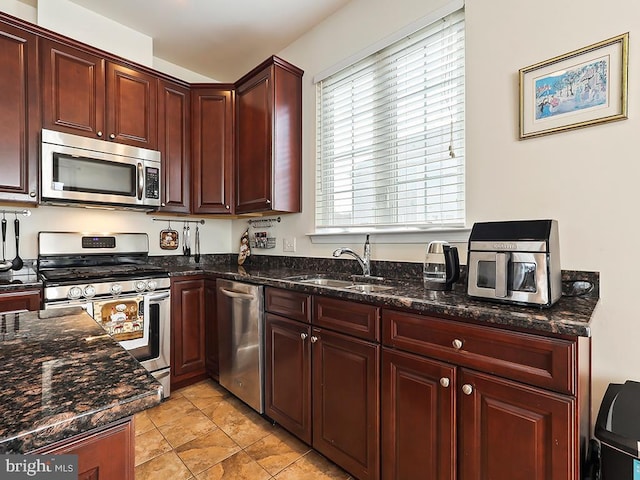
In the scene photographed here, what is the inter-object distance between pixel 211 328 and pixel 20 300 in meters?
1.21

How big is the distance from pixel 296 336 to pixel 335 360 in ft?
0.99

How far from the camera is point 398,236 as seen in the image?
2.04 m

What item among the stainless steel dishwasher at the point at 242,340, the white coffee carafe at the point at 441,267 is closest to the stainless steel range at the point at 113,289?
the stainless steel dishwasher at the point at 242,340

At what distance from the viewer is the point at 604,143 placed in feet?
4.36

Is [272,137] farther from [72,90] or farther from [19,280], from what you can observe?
[19,280]

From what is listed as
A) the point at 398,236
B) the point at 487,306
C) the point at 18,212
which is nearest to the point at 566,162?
the point at 487,306

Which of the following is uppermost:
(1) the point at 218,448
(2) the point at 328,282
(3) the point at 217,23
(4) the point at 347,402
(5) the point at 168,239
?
(3) the point at 217,23

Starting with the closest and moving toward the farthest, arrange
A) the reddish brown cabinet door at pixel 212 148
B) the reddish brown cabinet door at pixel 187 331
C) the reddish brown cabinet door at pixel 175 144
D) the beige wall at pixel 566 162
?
the beige wall at pixel 566 162 < the reddish brown cabinet door at pixel 187 331 < the reddish brown cabinet door at pixel 175 144 < the reddish brown cabinet door at pixel 212 148

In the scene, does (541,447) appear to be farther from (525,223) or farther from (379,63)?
(379,63)

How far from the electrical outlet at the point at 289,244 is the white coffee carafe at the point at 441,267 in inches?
53.5

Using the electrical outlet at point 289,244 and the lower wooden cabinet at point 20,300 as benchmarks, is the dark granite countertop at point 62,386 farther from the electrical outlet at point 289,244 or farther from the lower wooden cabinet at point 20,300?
the electrical outlet at point 289,244

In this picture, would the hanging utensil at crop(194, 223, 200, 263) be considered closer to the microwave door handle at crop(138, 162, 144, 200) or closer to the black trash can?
the microwave door handle at crop(138, 162, 144, 200)

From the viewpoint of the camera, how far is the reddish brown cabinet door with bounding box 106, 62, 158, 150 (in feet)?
8.11

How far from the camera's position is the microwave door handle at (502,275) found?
1.21m
